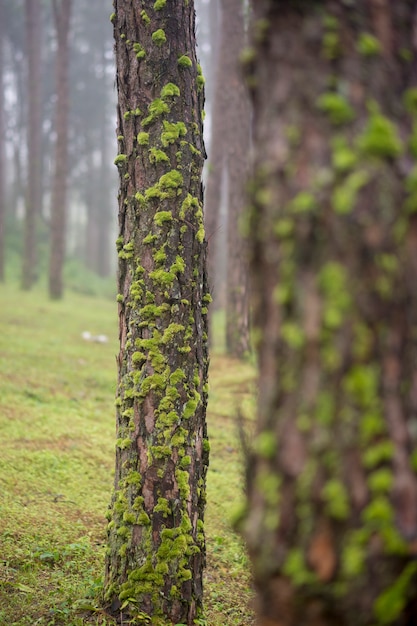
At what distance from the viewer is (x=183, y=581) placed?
314 centimetres

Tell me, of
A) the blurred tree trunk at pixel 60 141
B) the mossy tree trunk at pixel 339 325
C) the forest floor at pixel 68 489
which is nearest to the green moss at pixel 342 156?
the mossy tree trunk at pixel 339 325

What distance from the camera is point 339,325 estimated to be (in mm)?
1394

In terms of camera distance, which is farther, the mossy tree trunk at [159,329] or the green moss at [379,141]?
the mossy tree trunk at [159,329]

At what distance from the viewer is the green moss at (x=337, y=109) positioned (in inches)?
56.3

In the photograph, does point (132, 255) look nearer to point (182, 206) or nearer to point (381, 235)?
point (182, 206)

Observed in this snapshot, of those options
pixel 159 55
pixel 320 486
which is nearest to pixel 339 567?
pixel 320 486

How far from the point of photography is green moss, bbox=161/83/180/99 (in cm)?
324

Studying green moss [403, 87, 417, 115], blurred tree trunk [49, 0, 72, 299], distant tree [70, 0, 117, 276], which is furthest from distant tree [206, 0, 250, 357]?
distant tree [70, 0, 117, 276]

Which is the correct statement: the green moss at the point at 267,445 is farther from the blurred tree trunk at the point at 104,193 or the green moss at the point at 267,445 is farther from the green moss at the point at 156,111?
the blurred tree trunk at the point at 104,193

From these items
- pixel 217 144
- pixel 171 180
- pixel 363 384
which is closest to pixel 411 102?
pixel 363 384

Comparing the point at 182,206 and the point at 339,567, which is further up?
the point at 182,206

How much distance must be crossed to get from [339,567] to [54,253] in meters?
16.6

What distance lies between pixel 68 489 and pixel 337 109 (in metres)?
4.14

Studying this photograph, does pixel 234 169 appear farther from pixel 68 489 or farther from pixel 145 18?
pixel 145 18
